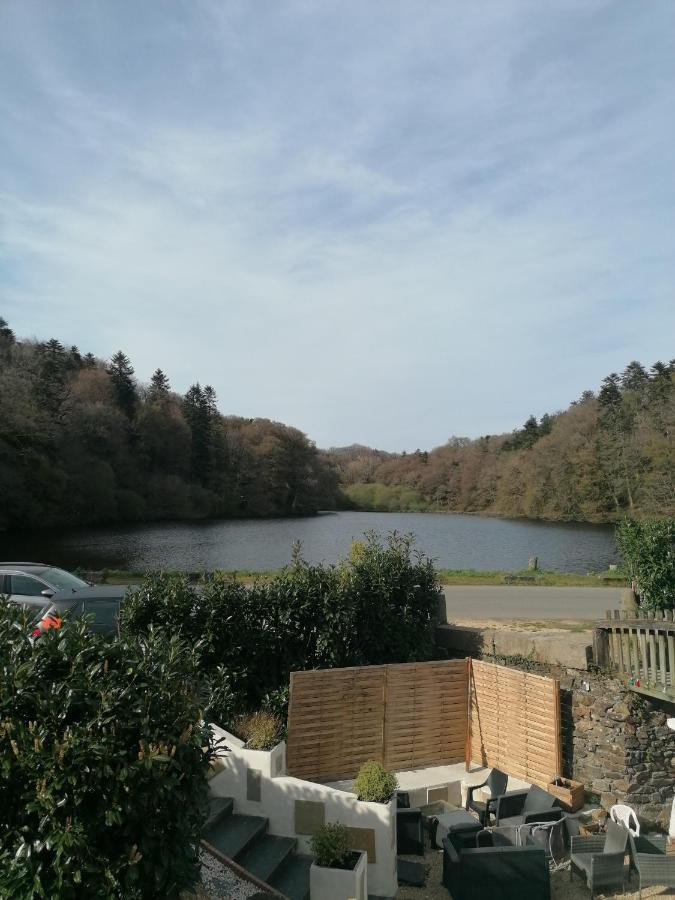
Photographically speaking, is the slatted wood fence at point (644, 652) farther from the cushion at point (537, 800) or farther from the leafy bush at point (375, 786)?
the leafy bush at point (375, 786)

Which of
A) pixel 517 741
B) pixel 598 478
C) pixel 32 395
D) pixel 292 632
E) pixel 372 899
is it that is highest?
pixel 32 395

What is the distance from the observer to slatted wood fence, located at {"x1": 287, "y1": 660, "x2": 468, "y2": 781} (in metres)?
8.32

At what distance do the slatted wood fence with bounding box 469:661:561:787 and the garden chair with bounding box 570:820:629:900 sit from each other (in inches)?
72.1

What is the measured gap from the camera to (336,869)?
5.94m

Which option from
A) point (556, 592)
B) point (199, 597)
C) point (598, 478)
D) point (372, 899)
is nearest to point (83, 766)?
point (372, 899)

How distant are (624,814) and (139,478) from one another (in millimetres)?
57445

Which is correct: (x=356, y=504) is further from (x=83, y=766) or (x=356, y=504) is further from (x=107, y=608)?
(x=83, y=766)

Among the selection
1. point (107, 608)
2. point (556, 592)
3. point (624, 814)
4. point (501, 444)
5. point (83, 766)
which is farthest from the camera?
point (501, 444)

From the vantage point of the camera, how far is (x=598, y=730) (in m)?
8.91

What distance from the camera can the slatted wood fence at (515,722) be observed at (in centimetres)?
888

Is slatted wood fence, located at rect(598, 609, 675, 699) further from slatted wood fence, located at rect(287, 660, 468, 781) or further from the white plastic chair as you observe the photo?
slatted wood fence, located at rect(287, 660, 468, 781)

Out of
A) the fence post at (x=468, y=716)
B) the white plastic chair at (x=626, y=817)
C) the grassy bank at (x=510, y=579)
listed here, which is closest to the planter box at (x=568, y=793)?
the white plastic chair at (x=626, y=817)

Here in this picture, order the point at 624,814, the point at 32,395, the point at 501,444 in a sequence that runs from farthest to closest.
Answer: the point at 501,444, the point at 32,395, the point at 624,814

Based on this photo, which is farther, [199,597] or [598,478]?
[598,478]
